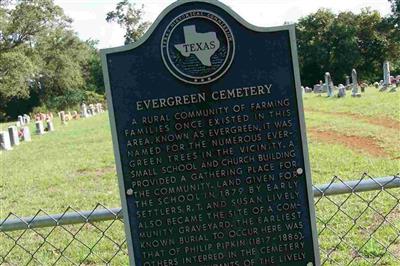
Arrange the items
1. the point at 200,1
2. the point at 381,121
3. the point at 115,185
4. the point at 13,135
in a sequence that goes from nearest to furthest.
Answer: the point at 200,1, the point at 115,185, the point at 381,121, the point at 13,135

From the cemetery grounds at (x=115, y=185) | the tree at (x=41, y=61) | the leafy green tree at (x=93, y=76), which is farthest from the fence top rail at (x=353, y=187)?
the leafy green tree at (x=93, y=76)

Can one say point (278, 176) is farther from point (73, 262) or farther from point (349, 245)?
point (73, 262)

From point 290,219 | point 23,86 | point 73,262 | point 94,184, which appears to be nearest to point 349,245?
point 290,219

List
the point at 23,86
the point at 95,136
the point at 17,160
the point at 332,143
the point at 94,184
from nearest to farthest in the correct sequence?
the point at 94,184
the point at 332,143
the point at 17,160
the point at 95,136
the point at 23,86

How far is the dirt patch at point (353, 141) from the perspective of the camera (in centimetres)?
1179

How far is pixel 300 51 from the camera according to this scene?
60.7 metres

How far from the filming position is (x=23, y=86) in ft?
157

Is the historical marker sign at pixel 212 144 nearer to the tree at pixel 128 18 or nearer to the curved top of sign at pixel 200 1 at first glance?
the curved top of sign at pixel 200 1

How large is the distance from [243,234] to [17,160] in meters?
15.7

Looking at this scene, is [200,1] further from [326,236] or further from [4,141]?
[4,141]

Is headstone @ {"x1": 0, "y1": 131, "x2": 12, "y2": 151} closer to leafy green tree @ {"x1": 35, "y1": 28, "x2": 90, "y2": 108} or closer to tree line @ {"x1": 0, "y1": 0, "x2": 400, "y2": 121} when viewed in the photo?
tree line @ {"x1": 0, "y1": 0, "x2": 400, "y2": 121}

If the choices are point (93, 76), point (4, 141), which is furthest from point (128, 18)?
point (4, 141)

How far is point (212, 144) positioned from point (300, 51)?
5925 cm

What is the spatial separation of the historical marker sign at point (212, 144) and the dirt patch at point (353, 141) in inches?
335
